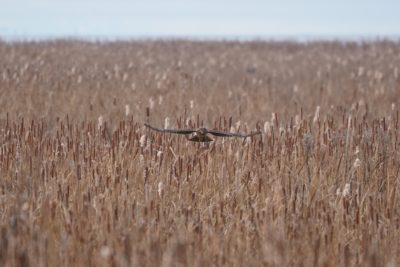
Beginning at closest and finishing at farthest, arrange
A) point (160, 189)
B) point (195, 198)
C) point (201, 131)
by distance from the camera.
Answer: point (160, 189), point (195, 198), point (201, 131)

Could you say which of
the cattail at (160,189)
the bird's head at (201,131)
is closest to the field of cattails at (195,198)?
the cattail at (160,189)

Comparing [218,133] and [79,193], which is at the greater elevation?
[218,133]

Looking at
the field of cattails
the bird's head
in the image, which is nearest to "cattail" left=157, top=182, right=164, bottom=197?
the field of cattails

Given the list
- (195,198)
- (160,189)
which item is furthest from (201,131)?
(160,189)

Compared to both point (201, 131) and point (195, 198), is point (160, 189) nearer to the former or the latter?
point (195, 198)

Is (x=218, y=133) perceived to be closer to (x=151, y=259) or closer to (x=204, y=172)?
(x=204, y=172)

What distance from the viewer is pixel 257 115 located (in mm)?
8109

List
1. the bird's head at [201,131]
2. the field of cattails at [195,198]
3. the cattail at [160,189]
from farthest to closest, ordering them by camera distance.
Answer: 1. the bird's head at [201,131]
2. the cattail at [160,189]
3. the field of cattails at [195,198]

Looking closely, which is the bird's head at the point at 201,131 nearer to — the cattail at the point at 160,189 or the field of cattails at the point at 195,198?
the field of cattails at the point at 195,198

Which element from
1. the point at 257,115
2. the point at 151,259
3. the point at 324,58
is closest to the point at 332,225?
the point at 151,259

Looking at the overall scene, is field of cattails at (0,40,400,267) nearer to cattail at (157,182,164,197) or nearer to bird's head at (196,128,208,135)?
cattail at (157,182,164,197)

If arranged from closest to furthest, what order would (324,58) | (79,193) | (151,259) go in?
1. (151,259)
2. (79,193)
3. (324,58)

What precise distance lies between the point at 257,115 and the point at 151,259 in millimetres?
5296

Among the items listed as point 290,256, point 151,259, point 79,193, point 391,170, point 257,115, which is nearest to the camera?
point 151,259
